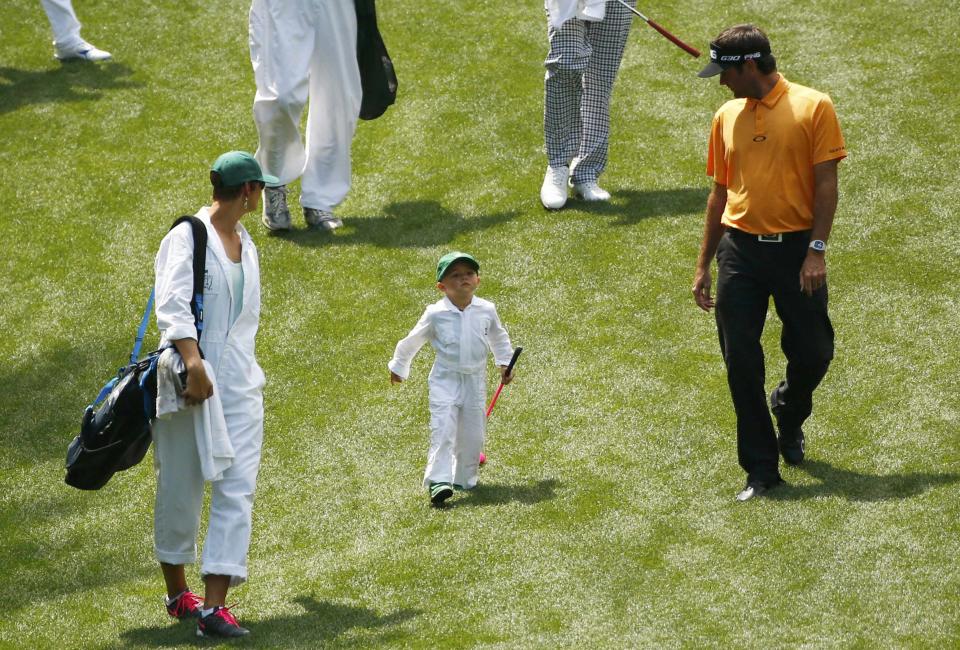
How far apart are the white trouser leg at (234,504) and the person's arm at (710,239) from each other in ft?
7.62

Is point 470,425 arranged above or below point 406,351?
below

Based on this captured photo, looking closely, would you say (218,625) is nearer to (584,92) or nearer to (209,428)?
(209,428)

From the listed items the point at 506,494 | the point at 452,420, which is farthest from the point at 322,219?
the point at 506,494

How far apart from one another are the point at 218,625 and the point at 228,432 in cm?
81

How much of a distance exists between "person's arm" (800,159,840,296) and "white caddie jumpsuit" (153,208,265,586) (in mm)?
2487

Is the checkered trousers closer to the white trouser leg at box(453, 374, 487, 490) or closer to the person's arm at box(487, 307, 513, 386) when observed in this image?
the person's arm at box(487, 307, 513, 386)

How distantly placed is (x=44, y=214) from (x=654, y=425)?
5.44m

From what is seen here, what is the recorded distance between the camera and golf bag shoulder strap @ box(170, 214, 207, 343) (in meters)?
5.46

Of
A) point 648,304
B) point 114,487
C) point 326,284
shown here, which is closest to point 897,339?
point 648,304

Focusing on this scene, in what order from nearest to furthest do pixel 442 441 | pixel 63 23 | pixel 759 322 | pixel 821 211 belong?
pixel 821 211 → pixel 759 322 → pixel 442 441 → pixel 63 23

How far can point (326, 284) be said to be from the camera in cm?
934

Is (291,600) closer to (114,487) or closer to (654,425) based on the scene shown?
(114,487)

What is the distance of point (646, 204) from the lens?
9875 millimetres

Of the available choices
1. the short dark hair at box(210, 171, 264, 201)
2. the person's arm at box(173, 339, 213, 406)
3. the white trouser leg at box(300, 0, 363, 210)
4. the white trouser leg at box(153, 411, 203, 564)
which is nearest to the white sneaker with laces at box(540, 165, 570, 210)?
the white trouser leg at box(300, 0, 363, 210)
